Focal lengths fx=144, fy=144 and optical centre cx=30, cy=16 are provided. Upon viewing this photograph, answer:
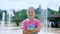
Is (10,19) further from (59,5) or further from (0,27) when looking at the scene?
(59,5)

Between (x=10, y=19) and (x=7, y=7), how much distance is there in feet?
0.79

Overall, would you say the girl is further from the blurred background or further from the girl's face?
the blurred background

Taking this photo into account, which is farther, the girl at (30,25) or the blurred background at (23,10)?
the blurred background at (23,10)

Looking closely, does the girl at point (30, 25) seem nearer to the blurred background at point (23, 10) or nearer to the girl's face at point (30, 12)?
the girl's face at point (30, 12)

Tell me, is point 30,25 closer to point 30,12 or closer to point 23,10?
point 30,12

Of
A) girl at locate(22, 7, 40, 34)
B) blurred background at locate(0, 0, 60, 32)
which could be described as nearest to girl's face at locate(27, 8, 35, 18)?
girl at locate(22, 7, 40, 34)

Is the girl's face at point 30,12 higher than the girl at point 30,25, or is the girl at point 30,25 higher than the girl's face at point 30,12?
the girl's face at point 30,12

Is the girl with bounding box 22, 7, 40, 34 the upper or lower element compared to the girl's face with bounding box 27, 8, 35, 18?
lower

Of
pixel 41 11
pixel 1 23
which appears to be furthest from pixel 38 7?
pixel 1 23

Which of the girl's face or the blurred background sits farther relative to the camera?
the blurred background

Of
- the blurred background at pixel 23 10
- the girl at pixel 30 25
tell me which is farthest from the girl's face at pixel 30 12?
the blurred background at pixel 23 10

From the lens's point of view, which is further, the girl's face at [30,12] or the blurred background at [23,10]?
the blurred background at [23,10]

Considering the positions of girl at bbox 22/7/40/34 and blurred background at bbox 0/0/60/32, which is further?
blurred background at bbox 0/0/60/32

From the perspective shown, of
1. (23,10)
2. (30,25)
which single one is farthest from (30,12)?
(23,10)
